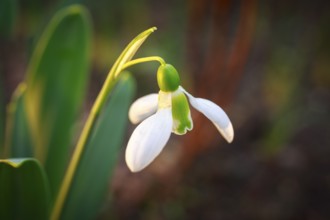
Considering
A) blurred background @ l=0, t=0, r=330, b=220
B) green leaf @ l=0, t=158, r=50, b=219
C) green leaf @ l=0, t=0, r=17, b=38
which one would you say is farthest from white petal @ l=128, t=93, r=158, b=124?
blurred background @ l=0, t=0, r=330, b=220

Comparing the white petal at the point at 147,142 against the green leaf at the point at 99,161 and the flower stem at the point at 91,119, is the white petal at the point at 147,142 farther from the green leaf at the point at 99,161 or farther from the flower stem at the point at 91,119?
the green leaf at the point at 99,161

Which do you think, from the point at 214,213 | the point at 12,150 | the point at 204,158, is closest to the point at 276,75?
the point at 204,158

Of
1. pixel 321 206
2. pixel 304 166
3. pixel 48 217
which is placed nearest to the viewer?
pixel 48 217

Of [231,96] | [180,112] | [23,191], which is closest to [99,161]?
[23,191]

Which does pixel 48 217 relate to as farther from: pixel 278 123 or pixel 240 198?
pixel 278 123

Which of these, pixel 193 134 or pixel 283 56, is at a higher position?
pixel 283 56

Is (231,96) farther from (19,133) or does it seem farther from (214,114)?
(214,114)

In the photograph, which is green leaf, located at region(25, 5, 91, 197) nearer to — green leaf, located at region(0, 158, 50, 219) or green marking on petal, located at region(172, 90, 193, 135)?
green leaf, located at region(0, 158, 50, 219)
